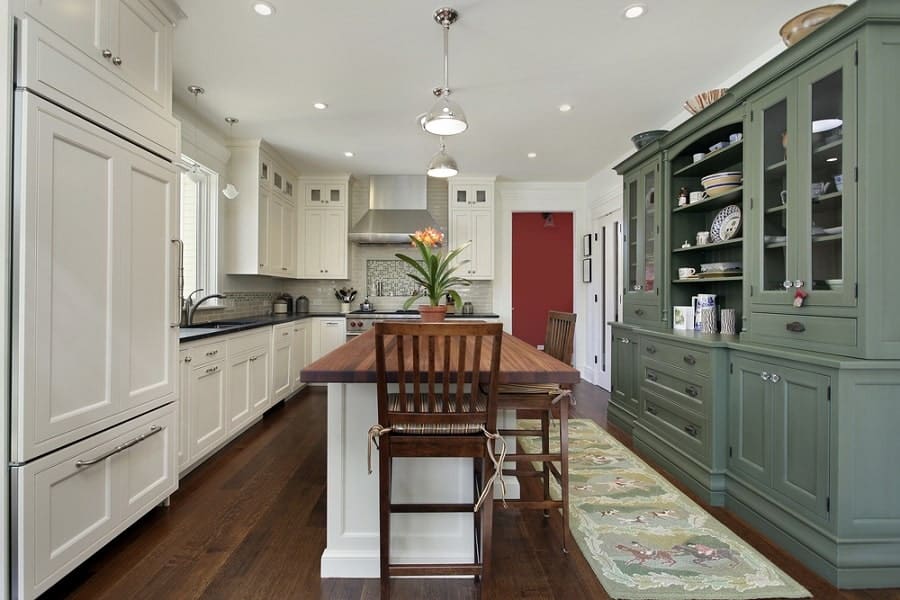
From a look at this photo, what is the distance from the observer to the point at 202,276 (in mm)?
3979

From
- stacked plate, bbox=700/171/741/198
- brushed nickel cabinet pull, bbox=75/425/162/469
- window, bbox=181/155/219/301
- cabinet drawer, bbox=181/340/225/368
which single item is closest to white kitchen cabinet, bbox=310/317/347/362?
window, bbox=181/155/219/301

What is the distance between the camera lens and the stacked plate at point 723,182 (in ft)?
8.70

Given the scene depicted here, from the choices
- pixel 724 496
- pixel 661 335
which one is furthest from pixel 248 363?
pixel 724 496

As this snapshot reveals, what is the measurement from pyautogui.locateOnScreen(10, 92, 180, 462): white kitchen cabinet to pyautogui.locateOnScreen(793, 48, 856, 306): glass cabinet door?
2992 mm

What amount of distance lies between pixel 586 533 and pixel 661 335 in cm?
146

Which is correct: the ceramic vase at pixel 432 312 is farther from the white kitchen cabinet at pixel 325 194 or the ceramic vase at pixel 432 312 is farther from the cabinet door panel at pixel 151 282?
the white kitchen cabinet at pixel 325 194

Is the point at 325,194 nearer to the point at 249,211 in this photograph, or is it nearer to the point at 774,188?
the point at 249,211

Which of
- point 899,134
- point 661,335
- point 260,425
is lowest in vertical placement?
point 260,425

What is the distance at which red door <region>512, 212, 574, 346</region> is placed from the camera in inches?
280

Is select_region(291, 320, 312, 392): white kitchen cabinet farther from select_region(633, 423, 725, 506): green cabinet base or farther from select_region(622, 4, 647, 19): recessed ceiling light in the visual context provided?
select_region(622, 4, 647, 19): recessed ceiling light

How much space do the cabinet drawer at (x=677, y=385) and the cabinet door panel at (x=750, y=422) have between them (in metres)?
0.15

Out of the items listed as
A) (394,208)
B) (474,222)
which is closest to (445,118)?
(474,222)

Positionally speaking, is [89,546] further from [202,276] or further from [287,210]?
[287,210]

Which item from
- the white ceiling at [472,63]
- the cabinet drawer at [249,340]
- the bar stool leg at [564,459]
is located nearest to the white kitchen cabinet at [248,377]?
the cabinet drawer at [249,340]
